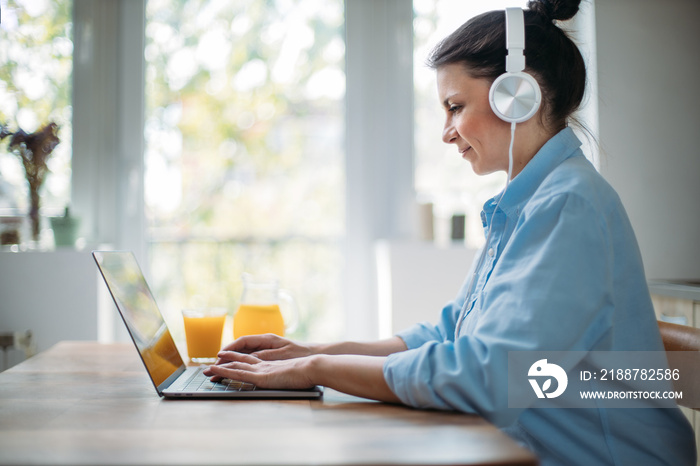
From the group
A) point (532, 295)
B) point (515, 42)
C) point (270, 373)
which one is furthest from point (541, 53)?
point (270, 373)

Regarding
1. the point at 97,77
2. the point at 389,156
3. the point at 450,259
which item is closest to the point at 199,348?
the point at 450,259

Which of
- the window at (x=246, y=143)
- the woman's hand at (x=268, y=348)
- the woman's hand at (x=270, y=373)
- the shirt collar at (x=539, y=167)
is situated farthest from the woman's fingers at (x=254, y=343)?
the window at (x=246, y=143)

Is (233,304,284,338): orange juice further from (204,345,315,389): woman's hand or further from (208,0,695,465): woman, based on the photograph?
(204,345,315,389): woman's hand

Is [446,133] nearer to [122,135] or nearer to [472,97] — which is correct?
[472,97]

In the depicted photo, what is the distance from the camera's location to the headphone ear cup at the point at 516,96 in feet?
3.25

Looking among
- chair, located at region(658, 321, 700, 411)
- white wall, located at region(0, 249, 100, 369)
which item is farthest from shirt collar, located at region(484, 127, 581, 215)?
white wall, located at region(0, 249, 100, 369)

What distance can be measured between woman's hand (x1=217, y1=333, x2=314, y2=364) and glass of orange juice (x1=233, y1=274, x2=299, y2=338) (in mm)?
118

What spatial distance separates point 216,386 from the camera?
3.15ft

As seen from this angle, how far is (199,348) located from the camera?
1.21 meters

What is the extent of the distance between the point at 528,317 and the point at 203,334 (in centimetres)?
69

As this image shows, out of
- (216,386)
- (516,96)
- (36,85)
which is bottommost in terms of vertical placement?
(216,386)

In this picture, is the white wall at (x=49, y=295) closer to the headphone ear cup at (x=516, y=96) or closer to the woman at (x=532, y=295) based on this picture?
the woman at (x=532, y=295)

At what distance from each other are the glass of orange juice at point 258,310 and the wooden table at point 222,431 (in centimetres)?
29

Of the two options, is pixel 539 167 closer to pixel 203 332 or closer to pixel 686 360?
pixel 686 360
